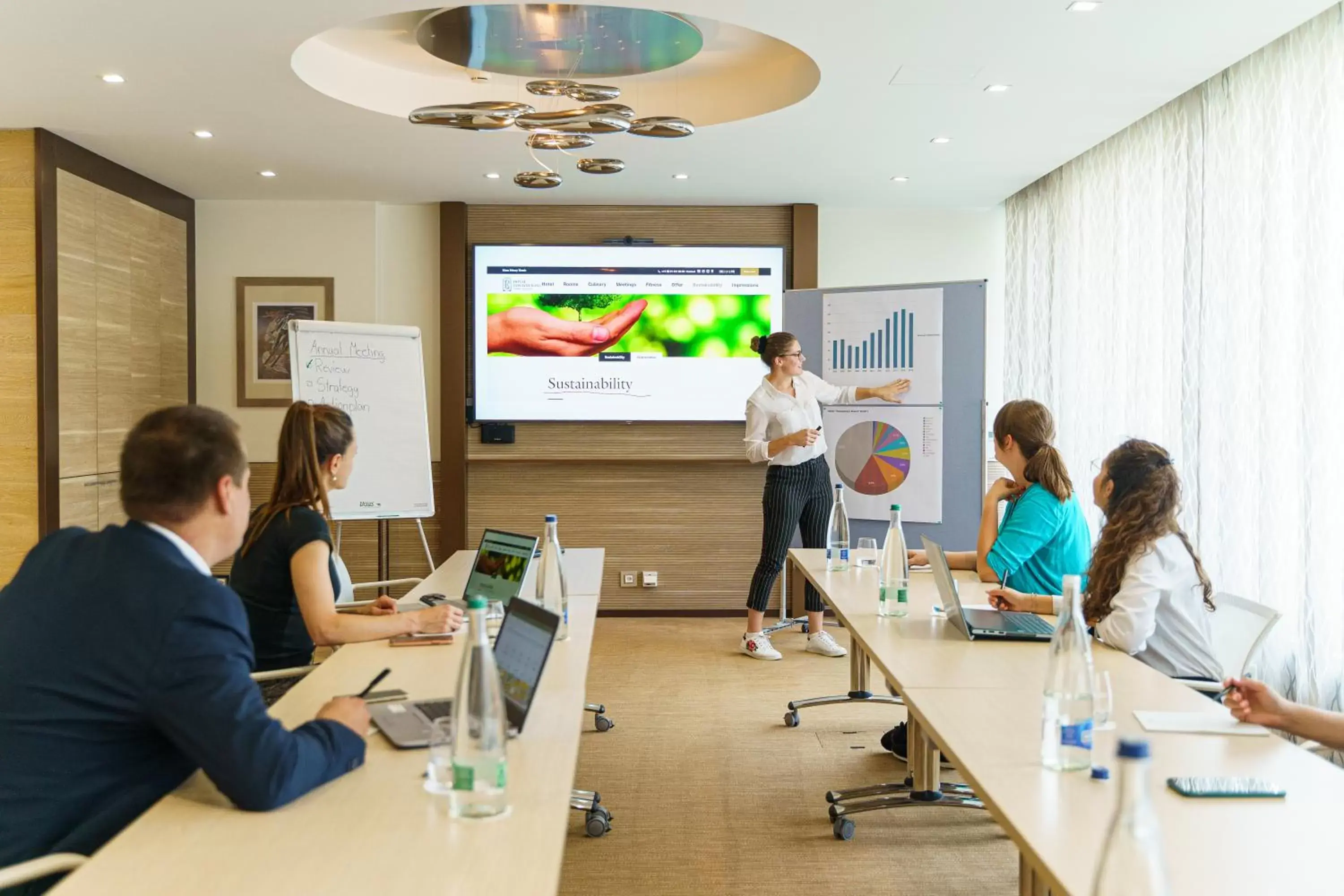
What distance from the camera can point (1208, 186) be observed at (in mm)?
4719

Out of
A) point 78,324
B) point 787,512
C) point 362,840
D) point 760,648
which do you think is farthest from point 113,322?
point 362,840

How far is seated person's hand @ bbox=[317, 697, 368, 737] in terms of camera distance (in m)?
1.88

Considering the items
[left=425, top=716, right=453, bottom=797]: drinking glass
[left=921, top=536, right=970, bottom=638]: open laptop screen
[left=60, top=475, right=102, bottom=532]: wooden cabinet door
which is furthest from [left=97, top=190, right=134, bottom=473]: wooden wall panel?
[left=425, top=716, right=453, bottom=797]: drinking glass

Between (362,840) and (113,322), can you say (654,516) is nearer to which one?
(113,322)

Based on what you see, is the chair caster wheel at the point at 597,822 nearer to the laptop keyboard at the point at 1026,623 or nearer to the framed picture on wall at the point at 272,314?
the laptop keyboard at the point at 1026,623

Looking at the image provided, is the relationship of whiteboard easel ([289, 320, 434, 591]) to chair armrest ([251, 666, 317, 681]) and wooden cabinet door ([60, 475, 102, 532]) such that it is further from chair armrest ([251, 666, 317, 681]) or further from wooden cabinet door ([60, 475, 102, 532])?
chair armrest ([251, 666, 317, 681])

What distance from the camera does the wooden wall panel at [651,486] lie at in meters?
7.36

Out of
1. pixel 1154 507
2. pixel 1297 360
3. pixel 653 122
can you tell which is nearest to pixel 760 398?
pixel 653 122

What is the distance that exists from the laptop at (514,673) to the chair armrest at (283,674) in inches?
29.3

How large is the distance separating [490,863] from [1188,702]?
148cm

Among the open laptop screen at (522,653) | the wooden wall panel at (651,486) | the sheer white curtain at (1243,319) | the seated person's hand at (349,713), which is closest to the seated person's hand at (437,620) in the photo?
the open laptop screen at (522,653)

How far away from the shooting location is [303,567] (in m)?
2.77

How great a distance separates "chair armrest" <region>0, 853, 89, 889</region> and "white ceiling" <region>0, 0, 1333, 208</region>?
2869 millimetres

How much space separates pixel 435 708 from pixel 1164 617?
183cm
